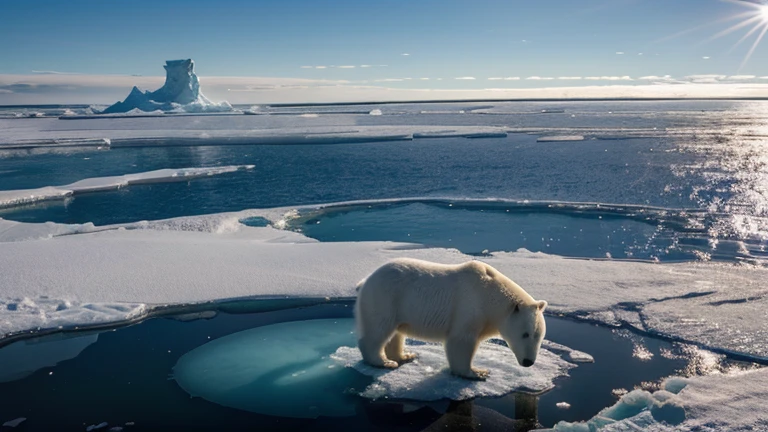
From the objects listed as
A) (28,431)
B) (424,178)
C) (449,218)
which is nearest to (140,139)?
(424,178)

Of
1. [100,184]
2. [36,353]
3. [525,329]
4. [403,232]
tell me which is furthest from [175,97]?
[525,329]

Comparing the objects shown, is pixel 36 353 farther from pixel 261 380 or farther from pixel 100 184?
pixel 100 184

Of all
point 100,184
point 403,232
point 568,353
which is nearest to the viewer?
point 568,353

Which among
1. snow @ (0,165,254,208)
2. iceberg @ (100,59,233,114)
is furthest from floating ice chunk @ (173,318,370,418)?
iceberg @ (100,59,233,114)

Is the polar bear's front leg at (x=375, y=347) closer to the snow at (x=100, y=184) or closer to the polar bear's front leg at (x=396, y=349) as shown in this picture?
the polar bear's front leg at (x=396, y=349)

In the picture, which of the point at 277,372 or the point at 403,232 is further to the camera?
the point at 403,232

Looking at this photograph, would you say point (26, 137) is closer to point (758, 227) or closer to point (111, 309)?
point (111, 309)
